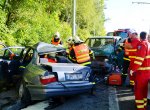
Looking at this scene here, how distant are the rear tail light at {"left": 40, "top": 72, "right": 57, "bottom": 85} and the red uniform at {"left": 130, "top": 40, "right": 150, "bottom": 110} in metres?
1.83

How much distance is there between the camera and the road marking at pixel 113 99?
8.54 m

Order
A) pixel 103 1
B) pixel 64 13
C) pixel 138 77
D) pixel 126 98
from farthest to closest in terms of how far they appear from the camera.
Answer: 1. pixel 103 1
2. pixel 64 13
3. pixel 126 98
4. pixel 138 77

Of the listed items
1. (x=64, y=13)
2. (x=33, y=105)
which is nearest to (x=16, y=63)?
(x=33, y=105)

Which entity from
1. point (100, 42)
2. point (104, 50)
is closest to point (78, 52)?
point (104, 50)

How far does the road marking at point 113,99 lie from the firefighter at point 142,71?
102 centimetres

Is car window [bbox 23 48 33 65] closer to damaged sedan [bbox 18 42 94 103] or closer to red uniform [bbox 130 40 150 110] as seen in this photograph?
damaged sedan [bbox 18 42 94 103]

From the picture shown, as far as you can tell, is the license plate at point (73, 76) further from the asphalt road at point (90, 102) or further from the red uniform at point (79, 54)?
the red uniform at point (79, 54)

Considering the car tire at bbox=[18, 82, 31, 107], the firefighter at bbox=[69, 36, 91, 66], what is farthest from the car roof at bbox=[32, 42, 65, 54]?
the firefighter at bbox=[69, 36, 91, 66]

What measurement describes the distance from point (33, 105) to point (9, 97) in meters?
1.18

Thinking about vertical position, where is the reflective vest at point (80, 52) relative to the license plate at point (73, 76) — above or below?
above

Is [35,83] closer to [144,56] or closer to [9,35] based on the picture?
[144,56]

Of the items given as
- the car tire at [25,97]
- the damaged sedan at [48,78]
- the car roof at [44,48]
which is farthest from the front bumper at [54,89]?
the car roof at [44,48]

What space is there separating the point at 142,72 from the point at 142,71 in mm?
20

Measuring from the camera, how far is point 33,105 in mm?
8852
